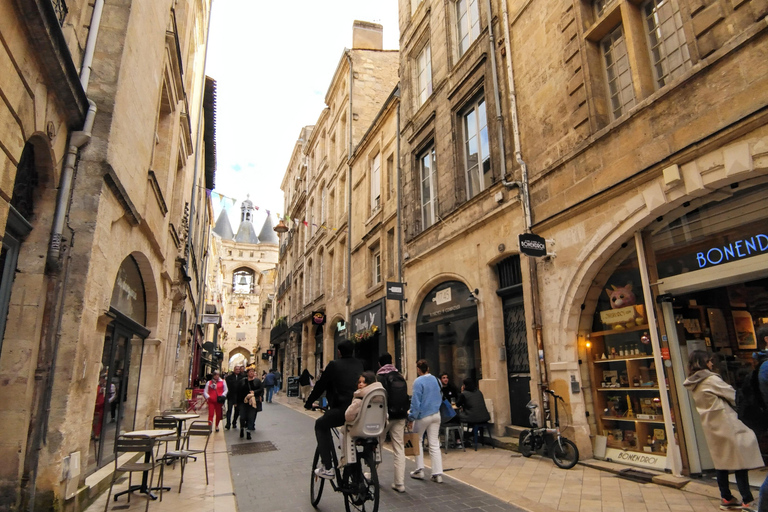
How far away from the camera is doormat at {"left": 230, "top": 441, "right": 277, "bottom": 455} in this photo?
26.1 ft

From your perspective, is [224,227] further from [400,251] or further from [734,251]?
[734,251]

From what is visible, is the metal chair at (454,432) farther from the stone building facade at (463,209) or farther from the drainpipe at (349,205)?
the drainpipe at (349,205)

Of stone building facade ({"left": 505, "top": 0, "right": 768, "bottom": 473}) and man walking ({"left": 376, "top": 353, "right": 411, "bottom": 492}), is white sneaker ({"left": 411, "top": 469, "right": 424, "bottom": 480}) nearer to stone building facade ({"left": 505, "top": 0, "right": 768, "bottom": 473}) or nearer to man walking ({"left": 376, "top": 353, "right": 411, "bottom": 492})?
man walking ({"left": 376, "top": 353, "right": 411, "bottom": 492})

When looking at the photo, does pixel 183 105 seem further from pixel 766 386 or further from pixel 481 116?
pixel 766 386

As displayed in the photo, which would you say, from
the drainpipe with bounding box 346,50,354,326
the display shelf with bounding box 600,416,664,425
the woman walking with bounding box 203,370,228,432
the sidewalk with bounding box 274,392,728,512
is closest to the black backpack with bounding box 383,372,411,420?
Result: the sidewalk with bounding box 274,392,728,512

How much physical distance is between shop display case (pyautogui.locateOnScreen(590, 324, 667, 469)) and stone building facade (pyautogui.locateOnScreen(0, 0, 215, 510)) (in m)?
6.58

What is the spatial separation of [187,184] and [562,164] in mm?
9862

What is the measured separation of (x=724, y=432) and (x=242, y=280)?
70.7 meters

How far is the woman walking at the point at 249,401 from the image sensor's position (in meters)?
9.69

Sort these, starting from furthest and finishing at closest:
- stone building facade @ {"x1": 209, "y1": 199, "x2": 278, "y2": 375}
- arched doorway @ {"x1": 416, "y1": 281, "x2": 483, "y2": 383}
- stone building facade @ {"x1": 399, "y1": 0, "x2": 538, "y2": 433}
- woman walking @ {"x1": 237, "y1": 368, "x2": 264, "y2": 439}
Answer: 1. stone building facade @ {"x1": 209, "y1": 199, "x2": 278, "y2": 375}
2. arched doorway @ {"x1": 416, "y1": 281, "x2": 483, "y2": 383}
3. woman walking @ {"x1": 237, "y1": 368, "x2": 264, "y2": 439}
4. stone building facade @ {"x1": 399, "y1": 0, "x2": 538, "y2": 433}

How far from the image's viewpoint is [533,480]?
223 inches

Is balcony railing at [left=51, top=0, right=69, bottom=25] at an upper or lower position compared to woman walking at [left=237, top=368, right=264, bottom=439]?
upper

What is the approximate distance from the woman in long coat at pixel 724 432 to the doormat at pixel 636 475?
1164 millimetres

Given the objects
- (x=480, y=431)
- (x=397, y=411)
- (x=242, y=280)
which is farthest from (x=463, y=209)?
(x=242, y=280)
